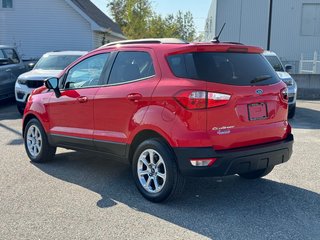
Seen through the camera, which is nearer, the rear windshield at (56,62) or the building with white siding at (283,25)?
the rear windshield at (56,62)

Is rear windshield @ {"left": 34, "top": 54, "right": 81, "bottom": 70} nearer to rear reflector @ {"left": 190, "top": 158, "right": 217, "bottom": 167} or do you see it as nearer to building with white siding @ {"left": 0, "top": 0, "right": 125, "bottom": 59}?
rear reflector @ {"left": 190, "top": 158, "right": 217, "bottom": 167}

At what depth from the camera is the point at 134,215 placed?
427 centimetres

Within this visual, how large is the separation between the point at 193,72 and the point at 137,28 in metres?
31.9

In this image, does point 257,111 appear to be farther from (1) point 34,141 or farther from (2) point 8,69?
(2) point 8,69

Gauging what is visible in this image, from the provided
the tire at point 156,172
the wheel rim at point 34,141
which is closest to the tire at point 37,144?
the wheel rim at point 34,141

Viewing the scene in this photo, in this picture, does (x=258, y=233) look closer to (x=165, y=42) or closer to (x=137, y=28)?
(x=165, y=42)

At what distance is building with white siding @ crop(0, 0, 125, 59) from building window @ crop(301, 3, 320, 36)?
13.3 metres

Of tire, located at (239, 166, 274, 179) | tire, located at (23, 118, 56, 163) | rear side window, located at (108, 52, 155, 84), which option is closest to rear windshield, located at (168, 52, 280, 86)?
rear side window, located at (108, 52, 155, 84)

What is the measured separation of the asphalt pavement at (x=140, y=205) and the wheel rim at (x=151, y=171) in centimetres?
20

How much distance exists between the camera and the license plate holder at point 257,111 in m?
4.34

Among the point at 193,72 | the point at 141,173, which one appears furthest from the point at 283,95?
the point at 141,173

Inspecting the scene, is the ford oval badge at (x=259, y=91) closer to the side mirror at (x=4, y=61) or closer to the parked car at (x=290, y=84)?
the parked car at (x=290, y=84)

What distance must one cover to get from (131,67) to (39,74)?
22.6 feet

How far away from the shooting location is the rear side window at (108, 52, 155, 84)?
470 centimetres
